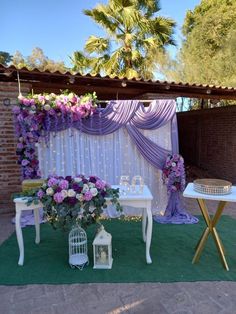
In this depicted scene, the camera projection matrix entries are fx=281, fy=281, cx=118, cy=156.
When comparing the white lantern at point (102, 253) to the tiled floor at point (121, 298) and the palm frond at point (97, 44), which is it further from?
the palm frond at point (97, 44)

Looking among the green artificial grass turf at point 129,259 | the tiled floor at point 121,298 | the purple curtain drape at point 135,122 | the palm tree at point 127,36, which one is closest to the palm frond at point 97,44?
the palm tree at point 127,36

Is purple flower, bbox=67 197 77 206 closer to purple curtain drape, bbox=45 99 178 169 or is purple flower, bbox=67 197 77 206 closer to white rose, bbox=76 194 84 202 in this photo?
white rose, bbox=76 194 84 202

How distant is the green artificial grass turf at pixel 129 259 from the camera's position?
115 inches

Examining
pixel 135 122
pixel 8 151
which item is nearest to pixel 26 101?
pixel 8 151

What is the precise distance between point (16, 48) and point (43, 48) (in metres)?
2.11

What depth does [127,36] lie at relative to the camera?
10.1 meters

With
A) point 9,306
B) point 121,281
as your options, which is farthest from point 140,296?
point 9,306

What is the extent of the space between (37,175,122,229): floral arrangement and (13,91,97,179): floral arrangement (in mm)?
1724

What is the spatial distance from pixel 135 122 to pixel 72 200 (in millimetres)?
2375

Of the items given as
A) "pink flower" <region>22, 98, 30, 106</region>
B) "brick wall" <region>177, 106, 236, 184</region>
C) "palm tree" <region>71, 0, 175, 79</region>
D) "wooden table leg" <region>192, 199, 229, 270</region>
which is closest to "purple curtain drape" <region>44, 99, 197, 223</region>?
"pink flower" <region>22, 98, 30, 106</region>

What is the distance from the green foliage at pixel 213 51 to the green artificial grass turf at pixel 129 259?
19.4ft

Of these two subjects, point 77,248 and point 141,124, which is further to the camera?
point 141,124

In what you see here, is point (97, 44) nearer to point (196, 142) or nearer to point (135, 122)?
point (196, 142)

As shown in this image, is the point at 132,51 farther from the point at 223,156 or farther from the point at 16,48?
the point at 16,48
